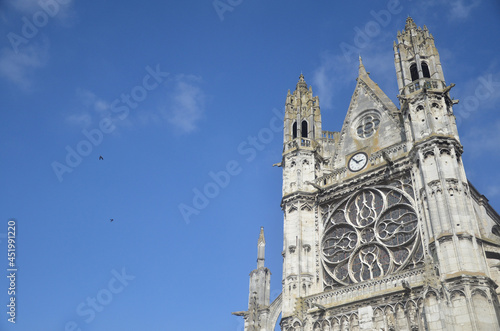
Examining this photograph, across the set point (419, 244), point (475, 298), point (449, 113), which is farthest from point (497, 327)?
point (449, 113)

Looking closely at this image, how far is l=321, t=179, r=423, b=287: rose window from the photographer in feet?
68.8

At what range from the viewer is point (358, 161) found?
25.4 m

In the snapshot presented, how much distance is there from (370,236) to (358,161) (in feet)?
14.8

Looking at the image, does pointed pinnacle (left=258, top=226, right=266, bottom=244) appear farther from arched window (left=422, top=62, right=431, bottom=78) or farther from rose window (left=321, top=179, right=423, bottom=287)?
arched window (left=422, top=62, right=431, bottom=78)

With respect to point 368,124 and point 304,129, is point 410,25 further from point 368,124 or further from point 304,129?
point 304,129

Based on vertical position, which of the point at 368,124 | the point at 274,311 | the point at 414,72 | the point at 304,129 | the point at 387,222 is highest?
the point at 414,72

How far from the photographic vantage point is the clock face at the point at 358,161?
82.0 ft

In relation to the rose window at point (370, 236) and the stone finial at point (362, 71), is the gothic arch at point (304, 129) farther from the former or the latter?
the rose window at point (370, 236)

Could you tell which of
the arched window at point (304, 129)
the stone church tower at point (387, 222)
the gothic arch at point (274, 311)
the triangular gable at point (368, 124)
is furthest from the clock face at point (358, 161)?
the gothic arch at point (274, 311)

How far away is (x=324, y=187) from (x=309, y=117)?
5321 mm

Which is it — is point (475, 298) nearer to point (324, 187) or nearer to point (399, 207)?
point (399, 207)

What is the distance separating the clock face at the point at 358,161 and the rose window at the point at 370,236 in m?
1.69

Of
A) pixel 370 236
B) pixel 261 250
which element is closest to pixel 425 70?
pixel 370 236

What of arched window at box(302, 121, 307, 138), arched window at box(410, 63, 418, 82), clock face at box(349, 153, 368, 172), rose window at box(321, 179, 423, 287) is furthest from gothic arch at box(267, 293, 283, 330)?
arched window at box(410, 63, 418, 82)
